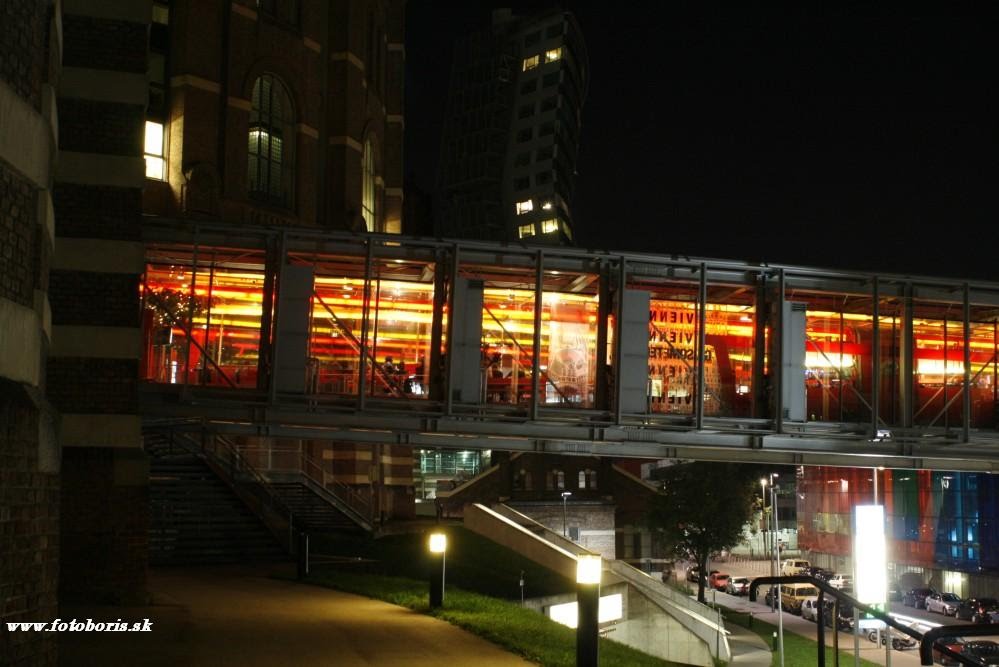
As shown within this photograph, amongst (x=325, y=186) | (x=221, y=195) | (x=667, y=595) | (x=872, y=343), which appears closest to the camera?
(x=872, y=343)

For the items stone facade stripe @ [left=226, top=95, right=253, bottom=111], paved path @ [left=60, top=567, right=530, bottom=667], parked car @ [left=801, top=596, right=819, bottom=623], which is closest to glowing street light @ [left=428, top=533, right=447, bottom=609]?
paved path @ [left=60, top=567, right=530, bottom=667]

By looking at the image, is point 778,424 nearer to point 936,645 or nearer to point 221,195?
point 936,645

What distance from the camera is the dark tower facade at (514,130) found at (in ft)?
488

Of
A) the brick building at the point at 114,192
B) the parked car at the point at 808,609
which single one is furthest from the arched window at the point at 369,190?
the parked car at the point at 808,609

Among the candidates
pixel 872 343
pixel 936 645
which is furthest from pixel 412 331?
pixel 936 645

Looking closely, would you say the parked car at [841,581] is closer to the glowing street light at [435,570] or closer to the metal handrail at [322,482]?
the metal handrail at [322,482]

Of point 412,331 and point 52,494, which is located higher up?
point 412,331

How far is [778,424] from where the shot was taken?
22234mm

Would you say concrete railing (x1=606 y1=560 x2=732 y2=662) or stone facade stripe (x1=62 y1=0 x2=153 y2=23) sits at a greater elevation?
stone facade stripe (x1=62 y1=0 x2=153 y2=23)

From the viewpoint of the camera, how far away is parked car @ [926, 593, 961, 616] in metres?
55.6

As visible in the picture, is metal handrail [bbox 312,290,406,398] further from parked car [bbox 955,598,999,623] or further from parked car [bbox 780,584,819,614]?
parked car [bbox 780,584,819,614]

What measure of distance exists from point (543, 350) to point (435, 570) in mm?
4753

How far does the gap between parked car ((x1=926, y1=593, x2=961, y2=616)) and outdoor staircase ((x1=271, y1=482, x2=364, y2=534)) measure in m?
33.6

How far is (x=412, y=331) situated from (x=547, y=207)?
127 meters
